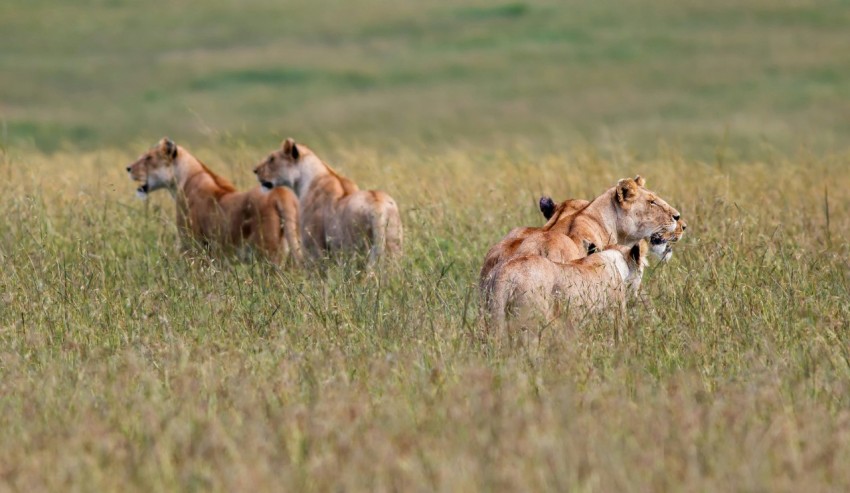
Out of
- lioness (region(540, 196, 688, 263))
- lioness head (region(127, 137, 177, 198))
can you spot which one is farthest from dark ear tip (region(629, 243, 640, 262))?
lioness head (region(127, 137, 177, 198))

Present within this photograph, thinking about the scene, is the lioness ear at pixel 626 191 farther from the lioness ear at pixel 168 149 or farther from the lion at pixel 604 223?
the lioness ear at pixel 168 149

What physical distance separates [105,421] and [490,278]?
7.44 feet

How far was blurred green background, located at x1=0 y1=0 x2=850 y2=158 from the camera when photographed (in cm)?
3219

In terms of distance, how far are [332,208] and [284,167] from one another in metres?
0.84

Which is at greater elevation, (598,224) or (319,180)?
(598,224)

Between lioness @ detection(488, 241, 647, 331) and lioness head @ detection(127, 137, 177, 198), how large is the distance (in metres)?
4.67

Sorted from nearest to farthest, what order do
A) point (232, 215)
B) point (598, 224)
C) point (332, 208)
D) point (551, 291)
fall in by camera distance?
point (551, 291)
point (598, 224)
point (332, 208)
point (232, 215)

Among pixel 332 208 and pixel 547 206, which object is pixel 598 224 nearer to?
pixel 547 206

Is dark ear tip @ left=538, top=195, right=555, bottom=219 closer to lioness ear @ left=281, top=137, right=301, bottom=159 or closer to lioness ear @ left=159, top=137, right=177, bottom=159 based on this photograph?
lioness ear @ left=281, top=137, right=301, bottom=159

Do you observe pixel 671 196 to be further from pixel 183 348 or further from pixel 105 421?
pixel 105 421

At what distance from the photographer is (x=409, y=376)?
541cm

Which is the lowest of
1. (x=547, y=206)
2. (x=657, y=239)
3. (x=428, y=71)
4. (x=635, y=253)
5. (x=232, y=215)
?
(x=428, y=71)

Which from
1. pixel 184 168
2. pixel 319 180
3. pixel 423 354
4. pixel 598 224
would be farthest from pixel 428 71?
pixel 423 354

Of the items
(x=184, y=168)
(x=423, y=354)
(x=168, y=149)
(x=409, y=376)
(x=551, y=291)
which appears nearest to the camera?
(x=409, y=376)
